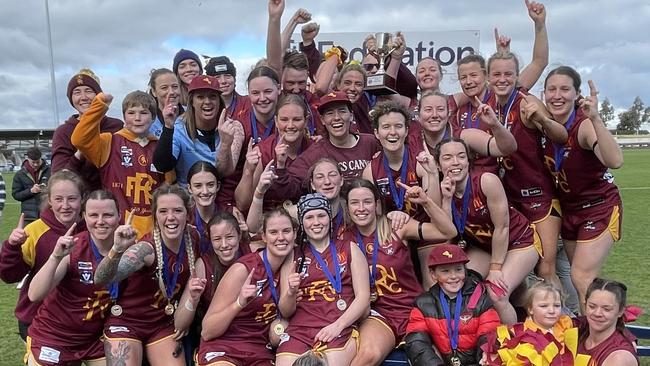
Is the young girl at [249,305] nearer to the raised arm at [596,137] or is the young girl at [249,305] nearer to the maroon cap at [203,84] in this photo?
the maroon cap at [203,84]

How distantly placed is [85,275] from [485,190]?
2819 millimetres

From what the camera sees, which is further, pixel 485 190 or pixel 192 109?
pixel 192 109

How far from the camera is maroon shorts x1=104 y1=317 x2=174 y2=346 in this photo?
4.12m

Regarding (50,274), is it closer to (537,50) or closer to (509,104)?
(509,104)

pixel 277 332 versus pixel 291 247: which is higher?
pixel 291 247

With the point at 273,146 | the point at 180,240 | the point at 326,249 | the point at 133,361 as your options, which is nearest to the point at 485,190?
the point at 326,249

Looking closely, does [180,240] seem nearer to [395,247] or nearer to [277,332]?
[277,332]

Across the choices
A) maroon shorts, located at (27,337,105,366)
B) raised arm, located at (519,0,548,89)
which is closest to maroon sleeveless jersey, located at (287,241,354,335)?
maroon shorts, located at (27,337,105,366)

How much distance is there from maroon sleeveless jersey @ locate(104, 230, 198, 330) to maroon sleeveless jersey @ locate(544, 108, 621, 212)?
9.56 feet

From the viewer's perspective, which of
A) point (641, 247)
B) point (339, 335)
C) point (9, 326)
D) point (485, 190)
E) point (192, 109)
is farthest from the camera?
point (641, 247)

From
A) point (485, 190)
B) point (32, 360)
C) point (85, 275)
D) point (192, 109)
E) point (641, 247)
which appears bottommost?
point (641, 247)

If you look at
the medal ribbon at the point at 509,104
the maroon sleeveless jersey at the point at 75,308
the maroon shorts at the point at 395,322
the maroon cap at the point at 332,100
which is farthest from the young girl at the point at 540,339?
the maroon sleeveless jersey at the point at 75,308

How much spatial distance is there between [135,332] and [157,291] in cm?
31

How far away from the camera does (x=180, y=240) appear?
420 centimetres
